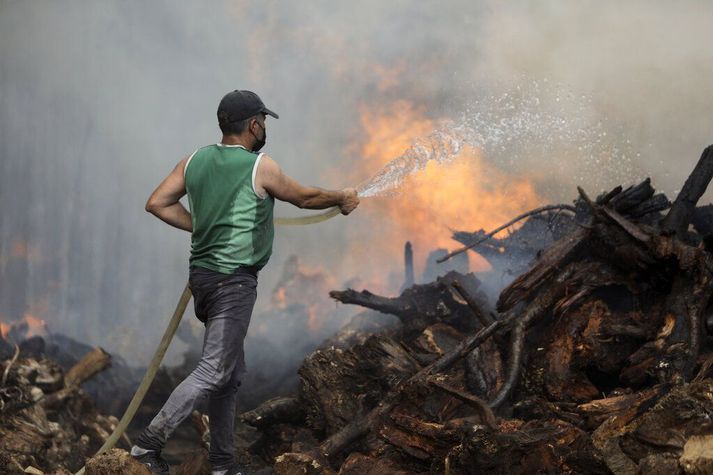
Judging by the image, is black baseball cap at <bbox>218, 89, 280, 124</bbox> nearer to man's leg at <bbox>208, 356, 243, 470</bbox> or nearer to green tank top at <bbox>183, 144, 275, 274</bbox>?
green tank top at <bbox>183, 144, 275, 274</bbox>

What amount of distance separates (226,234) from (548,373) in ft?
8.93

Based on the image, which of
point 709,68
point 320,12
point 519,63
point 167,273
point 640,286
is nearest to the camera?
point 640,286

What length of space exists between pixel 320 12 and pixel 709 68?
6.59m

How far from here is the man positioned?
3.77 m

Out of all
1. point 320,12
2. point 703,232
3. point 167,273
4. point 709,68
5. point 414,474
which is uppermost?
point 320,12

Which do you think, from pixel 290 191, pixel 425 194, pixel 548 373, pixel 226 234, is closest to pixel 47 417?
pixel 226 234

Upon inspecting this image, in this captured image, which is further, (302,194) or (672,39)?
(672,39)

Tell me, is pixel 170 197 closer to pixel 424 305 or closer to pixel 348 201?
pixel 348 201

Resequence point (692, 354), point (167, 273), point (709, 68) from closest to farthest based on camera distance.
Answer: point (692, 354) → point (709, 68) → point (167, 273)

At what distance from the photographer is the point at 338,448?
4.58 meters

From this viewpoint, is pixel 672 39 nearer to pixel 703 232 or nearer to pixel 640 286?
pixel 703 232

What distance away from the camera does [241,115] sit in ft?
13.0

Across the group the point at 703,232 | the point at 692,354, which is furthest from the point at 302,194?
the point at 703,232

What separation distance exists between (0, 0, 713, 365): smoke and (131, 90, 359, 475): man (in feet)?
22.0
